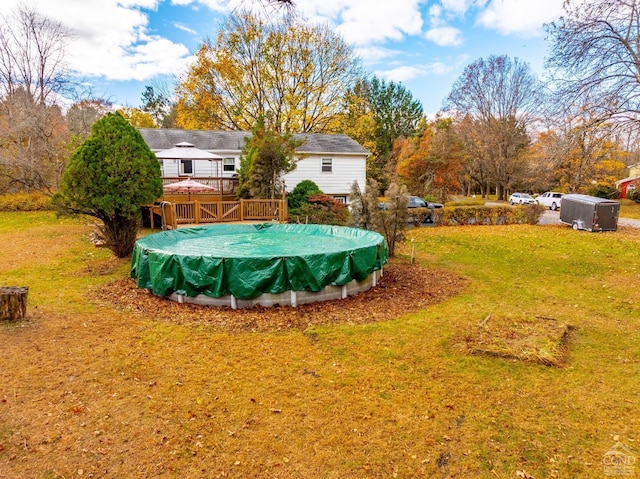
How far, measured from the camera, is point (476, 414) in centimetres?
370

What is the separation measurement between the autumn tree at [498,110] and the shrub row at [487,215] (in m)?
16.6

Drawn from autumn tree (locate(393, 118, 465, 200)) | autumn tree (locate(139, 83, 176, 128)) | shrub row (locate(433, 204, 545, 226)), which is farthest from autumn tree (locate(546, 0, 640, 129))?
autumn tree (locate(139, 83, 176, 128))

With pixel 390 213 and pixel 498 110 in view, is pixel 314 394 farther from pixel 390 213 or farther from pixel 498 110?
pixel 498 110

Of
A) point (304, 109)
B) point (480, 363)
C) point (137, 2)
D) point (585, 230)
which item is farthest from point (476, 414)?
point (304, 109)

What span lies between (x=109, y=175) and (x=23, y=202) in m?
16.9

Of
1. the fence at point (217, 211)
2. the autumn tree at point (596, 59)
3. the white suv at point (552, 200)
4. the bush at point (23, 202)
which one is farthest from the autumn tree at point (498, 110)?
the bush at point (23, 202)

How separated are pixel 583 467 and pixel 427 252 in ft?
30.6

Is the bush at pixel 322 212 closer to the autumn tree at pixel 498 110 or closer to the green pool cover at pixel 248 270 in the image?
the green pool cover at pixel 248 270

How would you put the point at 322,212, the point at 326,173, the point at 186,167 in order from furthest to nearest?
the point at 326,173, the point at 186,167, the point at 322,212

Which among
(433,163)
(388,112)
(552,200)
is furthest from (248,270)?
(388,112)

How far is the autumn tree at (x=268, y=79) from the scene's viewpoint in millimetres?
26422

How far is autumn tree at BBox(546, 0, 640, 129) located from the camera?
1209 centimetres

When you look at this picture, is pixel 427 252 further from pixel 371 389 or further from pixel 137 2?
pixel 137 2

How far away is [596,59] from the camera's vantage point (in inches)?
493
